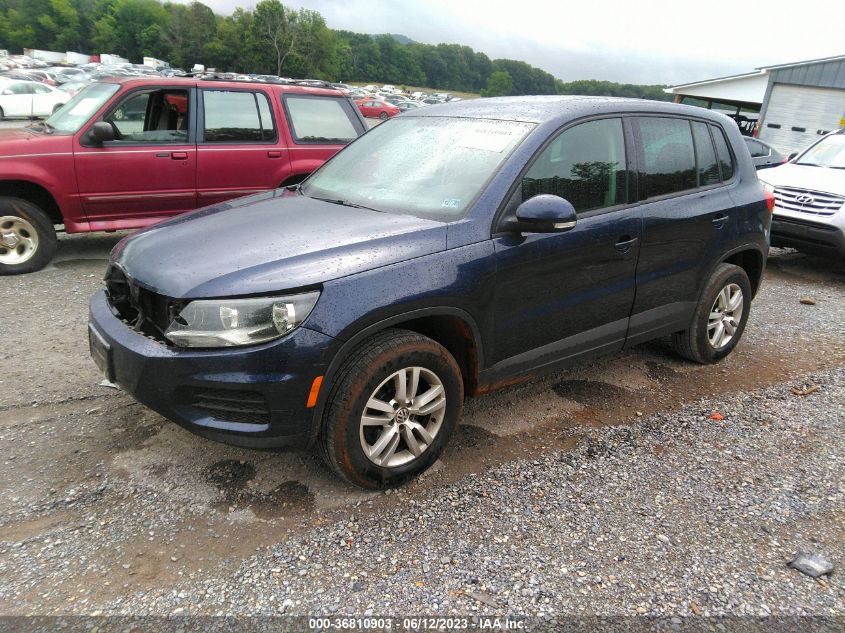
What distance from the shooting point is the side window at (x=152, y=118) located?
5992mm

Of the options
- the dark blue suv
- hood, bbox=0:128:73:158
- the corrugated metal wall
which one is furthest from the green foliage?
the dark blue suv

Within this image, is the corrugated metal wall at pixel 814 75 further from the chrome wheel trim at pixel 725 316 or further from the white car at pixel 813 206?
the chrome wheel trim at pixel 725 316

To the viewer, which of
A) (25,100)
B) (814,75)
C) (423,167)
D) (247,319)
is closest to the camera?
(247,319)

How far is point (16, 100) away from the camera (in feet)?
69.4

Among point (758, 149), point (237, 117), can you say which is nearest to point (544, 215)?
point (237, 117)

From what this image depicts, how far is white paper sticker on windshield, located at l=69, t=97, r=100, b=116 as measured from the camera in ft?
19.6

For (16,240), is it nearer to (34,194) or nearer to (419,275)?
(34,194)

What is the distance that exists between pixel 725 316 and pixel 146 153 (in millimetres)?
5390

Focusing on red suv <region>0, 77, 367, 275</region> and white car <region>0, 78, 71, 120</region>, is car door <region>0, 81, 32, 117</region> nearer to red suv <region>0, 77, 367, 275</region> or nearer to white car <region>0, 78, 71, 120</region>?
white car <region>0, 78, 71, 120</region>

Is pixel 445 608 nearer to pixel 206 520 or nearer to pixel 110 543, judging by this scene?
pixel 206 520

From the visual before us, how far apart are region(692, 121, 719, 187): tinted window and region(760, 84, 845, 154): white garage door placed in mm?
22996

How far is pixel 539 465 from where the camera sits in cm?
319

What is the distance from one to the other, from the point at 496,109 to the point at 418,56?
140 m

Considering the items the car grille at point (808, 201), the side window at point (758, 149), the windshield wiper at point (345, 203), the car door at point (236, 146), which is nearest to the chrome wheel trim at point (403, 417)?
the windshield wiper at point (345, 203)
